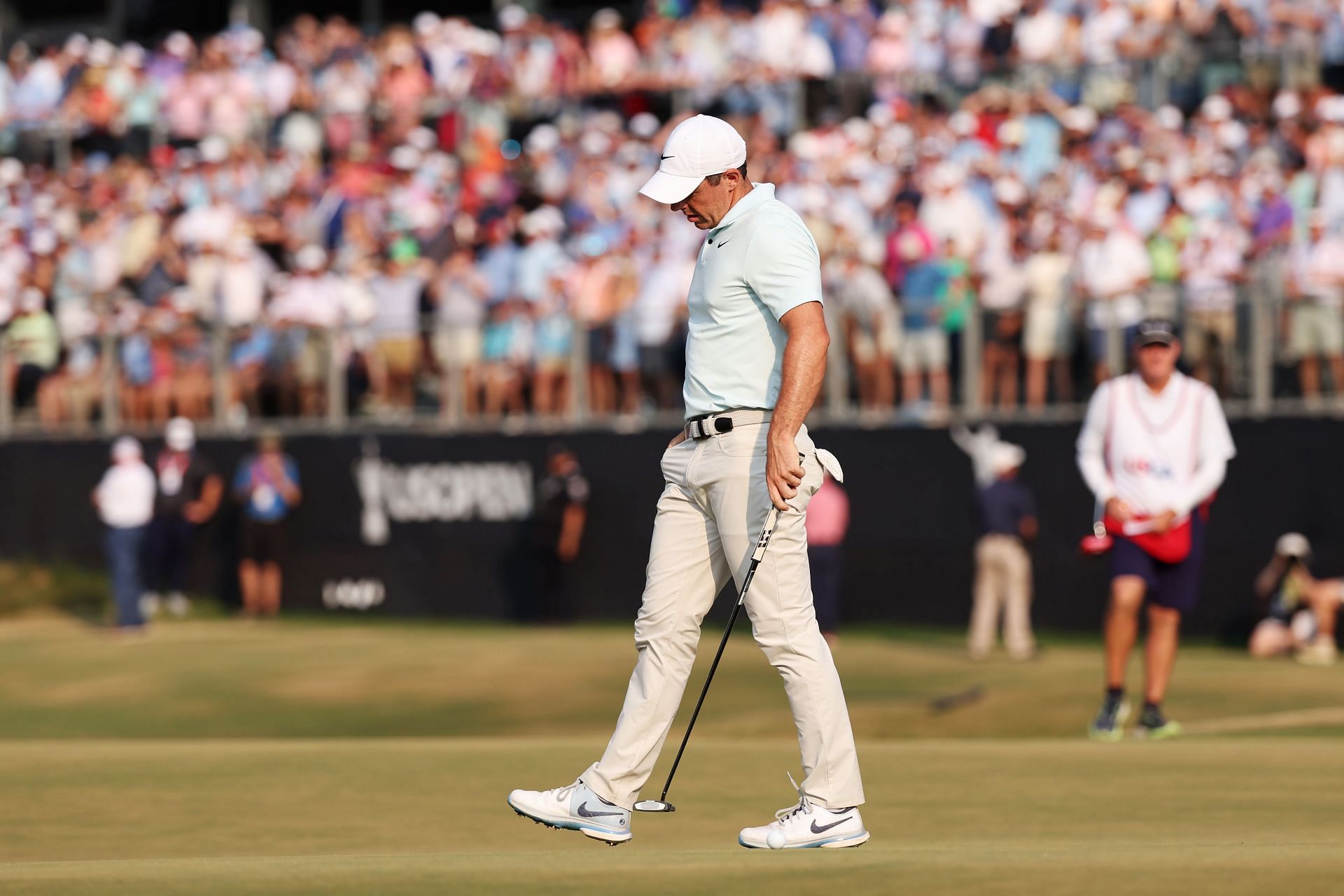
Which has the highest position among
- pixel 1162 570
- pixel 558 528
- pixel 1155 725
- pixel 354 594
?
pixel 1162 570

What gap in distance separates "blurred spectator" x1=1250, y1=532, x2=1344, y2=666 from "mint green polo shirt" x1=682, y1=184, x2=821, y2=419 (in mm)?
10832

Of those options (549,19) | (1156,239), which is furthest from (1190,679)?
(549,19)

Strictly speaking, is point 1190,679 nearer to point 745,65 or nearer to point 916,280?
point 916,280

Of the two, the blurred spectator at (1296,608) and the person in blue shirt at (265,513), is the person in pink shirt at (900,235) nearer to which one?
the blurred spectator at (1296,608)

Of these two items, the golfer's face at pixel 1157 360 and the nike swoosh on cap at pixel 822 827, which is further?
the golfer's face at pixel 1157 360

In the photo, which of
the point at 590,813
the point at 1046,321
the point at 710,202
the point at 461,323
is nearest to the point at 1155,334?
the point at 710,202

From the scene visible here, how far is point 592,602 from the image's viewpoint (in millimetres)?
21016

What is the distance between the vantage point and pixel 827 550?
17891mm

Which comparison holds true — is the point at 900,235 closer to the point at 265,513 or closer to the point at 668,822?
the point at 265,513

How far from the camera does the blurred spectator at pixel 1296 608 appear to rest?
54.8 ft

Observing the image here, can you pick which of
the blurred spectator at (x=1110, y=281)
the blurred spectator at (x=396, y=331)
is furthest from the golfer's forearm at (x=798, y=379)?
the blurred spectator at (x=396, y=331)

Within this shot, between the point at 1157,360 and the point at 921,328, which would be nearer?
the point at 1157,360

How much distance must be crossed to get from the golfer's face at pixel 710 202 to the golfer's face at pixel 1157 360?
178 inches

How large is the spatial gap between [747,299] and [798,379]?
1.18 ft
